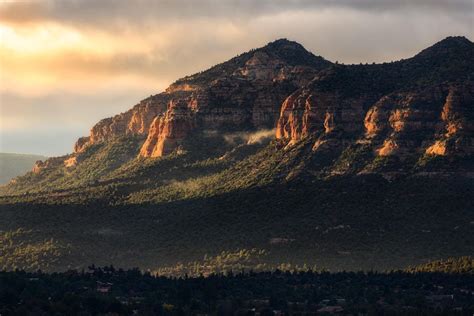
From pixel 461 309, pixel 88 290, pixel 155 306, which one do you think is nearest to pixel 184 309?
pixel 155 306

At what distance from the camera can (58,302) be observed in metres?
185

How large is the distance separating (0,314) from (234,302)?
103ft

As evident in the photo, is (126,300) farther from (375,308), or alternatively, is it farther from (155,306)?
(375,308)

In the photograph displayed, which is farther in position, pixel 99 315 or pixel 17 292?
pixel 17 292

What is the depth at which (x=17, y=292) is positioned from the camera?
19175 centimetres

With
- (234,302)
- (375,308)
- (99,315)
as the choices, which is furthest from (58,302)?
(375,308)

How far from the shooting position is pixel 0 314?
577 ft

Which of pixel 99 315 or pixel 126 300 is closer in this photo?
pixel 99 315

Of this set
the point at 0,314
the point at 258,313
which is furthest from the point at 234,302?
the point at 0,314

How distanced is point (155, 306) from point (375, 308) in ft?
84.4

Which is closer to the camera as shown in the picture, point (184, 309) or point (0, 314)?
point (0, 314)

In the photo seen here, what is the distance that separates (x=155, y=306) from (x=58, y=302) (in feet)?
37.1

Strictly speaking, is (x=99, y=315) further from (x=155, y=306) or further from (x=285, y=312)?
(x=285, y=312)

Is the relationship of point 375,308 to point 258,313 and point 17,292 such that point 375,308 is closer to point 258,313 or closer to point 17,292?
point 258,313
